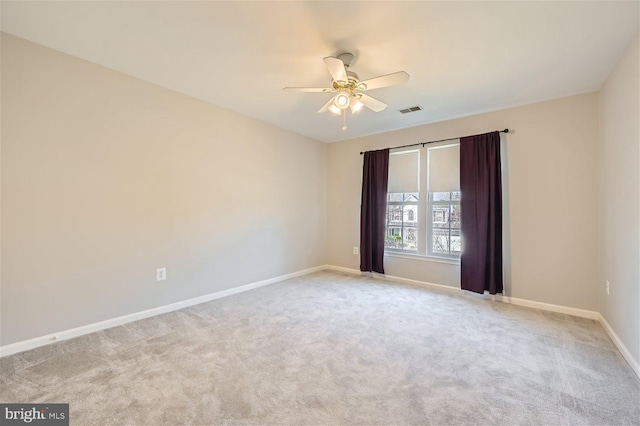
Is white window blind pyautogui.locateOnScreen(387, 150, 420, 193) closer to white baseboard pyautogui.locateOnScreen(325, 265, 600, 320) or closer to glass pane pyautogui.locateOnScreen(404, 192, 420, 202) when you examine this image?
glass pane pyautogui.locateOnScreen(404, 192, 420, 202)

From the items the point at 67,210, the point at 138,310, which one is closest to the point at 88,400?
the point at 138,310

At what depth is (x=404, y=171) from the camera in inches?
174

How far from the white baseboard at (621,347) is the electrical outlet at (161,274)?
417cm

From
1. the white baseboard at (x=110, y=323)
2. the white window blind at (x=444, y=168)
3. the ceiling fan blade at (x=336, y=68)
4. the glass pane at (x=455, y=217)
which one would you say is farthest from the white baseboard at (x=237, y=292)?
the ceiling fan blade at (x=336, y=68)

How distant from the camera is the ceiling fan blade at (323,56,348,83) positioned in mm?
2007

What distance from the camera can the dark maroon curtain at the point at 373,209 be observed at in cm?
452

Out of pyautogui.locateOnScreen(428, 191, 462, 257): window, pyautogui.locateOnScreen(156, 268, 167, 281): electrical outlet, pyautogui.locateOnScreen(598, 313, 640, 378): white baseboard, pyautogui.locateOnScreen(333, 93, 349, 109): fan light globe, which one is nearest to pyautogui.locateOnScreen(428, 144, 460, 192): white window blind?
pyautogui.locateOnScreen(428, 191, 462, 257): window

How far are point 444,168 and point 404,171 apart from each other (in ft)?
2.02

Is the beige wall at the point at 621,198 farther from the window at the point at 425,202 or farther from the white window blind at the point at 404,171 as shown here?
the white window blind at the point at 404,171

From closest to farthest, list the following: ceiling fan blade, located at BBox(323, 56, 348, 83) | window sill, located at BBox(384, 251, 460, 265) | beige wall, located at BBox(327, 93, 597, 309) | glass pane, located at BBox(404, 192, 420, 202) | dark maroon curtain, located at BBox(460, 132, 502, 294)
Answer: ceiling fan blade, located at BBox(323, 56, 348, 83)
beige wall, located at BBox(327, 93, 597, 309)
dark maroon curtain, located at BBox(460, 132, 502, 294)
window sill, located at BBox(384, 251, 460, 265)
glass pane, located at BBox(404, 192, 420, 202)

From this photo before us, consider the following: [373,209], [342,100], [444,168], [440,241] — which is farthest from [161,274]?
[444,168]

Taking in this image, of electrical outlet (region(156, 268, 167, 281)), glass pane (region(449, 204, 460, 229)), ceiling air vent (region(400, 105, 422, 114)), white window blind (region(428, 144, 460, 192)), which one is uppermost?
ceiling air vent (region(400, 105, 422, 114))

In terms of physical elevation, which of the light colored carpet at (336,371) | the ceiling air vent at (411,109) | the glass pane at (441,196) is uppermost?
the ceiling air vent at (411,109)

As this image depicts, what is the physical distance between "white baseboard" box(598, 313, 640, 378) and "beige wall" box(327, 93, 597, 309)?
33cm
